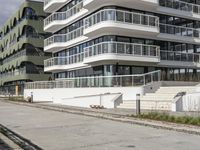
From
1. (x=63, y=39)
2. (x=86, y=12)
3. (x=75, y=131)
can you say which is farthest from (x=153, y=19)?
(x=75, y=131)

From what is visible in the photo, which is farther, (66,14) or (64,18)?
(64,18)

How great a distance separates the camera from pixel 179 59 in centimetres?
3812

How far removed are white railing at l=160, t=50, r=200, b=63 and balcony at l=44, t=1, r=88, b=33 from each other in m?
9.85

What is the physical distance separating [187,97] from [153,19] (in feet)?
49.6

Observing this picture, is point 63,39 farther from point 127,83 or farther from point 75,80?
point 127,83

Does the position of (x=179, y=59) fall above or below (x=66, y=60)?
below

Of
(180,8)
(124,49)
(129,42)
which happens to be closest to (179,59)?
(180,8)

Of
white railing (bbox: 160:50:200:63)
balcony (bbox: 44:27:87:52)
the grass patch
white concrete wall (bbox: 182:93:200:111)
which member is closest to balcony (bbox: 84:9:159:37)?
white railing (bbox: 160:50:200:63)

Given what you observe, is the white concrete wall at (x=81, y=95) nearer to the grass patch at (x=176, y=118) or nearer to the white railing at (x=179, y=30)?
the grass patch at (x=176, y=118)

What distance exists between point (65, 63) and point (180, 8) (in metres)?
15.6

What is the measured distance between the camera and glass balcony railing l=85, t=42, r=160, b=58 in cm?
3173

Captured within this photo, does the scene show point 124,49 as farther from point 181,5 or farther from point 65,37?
point 65,37

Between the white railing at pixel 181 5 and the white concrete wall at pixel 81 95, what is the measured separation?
13.4m

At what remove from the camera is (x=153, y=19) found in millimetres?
35000
